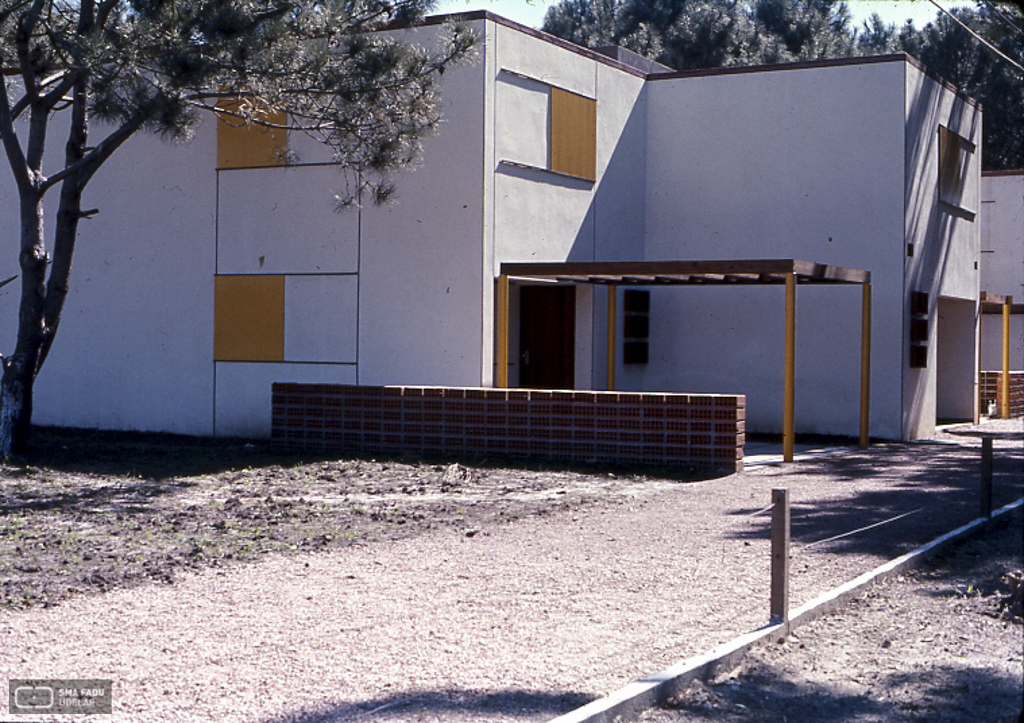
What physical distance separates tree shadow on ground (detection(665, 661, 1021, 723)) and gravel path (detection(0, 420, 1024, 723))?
371 mm

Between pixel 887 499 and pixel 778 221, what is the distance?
8.46 metres

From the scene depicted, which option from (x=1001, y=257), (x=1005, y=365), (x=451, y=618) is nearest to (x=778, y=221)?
(x=1005, y=365)

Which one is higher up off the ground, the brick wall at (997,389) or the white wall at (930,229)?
the white wall at (930,229)

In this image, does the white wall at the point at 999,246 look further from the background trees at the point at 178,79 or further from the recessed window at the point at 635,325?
the background trees at the point at 178,79

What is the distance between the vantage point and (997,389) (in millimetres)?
25547

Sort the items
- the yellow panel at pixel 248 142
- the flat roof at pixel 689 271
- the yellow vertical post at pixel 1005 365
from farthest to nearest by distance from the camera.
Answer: the yellow vertical post at pixel 1005 365, the yellow panel at pixel 248 142, the flat roof at pixel 689 271

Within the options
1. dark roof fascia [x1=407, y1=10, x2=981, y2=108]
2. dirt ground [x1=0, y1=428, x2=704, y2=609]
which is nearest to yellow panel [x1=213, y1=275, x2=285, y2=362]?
dirt ground [x1=0, y1=428, x2=704, y2=609]

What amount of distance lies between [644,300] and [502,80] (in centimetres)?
485

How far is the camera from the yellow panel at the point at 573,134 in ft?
58.7

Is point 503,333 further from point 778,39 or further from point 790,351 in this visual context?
point 778,39

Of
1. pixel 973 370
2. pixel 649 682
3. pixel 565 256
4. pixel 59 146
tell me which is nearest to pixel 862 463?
pixel 565 256

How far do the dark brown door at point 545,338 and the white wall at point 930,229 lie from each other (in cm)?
521

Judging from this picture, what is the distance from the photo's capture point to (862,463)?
605 inches

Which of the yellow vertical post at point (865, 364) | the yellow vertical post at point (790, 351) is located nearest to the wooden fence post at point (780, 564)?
A: the yellow vertical post at point (790, 351)
